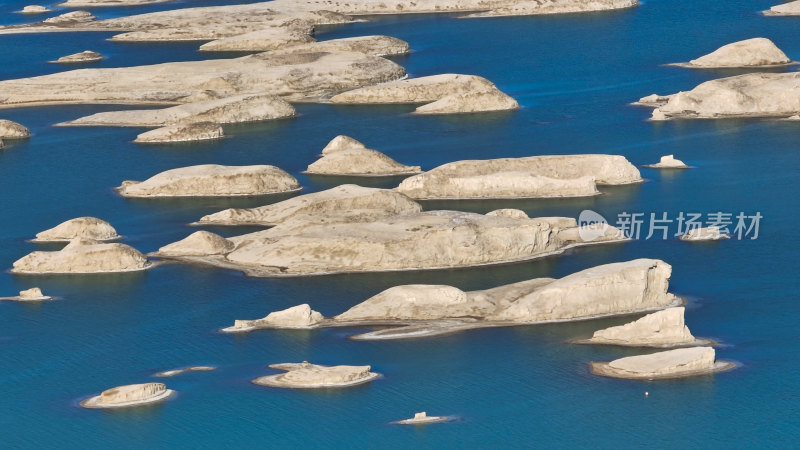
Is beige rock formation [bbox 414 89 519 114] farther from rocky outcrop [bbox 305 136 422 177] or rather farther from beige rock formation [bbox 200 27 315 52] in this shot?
beige rock formation [bbox 200 27 315 52]

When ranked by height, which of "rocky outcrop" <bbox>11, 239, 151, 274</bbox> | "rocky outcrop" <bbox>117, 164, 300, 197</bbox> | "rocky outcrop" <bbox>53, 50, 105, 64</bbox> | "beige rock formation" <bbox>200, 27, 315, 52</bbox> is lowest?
"rocky outcrop" <bbox>53, 50, 105, 64</bbox>

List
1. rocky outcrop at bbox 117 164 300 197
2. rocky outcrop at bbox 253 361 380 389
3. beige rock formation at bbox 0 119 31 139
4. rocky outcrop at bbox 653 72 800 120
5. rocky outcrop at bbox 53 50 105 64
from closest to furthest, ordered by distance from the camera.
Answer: rocky outcrop at bbox 253 361 380 389 < rocky outcrop at bbox 117 164 300 197 < rocky outcrop at bbox 653 72 800 120 < beige rock formation at bbox 0 119 31 139 < rocky outcrop at bbox 53 50 105 64

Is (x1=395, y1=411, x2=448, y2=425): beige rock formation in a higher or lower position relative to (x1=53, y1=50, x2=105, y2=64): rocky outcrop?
higher

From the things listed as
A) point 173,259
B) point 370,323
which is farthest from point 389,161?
point 370,323

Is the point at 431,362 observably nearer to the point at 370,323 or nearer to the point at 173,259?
the point at 370,323

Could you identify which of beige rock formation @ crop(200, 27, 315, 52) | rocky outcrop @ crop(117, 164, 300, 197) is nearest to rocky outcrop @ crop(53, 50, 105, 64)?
beige rock formation @ crop(200, 27, 315, 52)

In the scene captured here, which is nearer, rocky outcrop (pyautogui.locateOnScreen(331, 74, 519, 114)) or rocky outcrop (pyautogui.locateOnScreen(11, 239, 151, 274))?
rocky outcrop (pyautogui.locateOnScreen(11, 239, 151, 274))

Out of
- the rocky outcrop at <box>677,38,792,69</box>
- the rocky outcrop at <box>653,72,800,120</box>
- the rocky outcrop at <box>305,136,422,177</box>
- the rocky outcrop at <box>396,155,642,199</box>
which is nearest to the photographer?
the rocky outcrop at <box>396,155,642,199</box>
